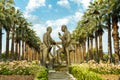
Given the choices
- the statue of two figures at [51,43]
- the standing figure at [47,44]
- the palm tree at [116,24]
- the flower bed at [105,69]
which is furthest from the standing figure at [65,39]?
the palm tree at [116,24]

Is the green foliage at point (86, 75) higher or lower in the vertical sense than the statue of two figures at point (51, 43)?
lower

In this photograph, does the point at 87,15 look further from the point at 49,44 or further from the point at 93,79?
the point at 93,79

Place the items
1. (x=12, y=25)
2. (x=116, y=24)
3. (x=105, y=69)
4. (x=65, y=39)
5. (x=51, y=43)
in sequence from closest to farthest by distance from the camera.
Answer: (x=105, y=69)
(x=65, y=39)
(x=51, y=43)
(x=116, y=24)
(x=12, y=25)

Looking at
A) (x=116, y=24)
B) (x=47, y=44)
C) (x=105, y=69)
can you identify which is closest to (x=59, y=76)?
(x=47, y=44)

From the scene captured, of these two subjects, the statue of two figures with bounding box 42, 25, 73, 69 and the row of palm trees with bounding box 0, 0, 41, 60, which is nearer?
the statue of two figures with bounding box 42, 25, 73, 69

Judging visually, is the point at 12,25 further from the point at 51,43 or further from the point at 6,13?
the point at 51,43

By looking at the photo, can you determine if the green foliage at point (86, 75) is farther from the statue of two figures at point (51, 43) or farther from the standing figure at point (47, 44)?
the standing figure at point (47, 44)

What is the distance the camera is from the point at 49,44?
26.0 meters

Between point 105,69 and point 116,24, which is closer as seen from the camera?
point 105,69

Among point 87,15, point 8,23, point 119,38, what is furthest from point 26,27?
point 119,38

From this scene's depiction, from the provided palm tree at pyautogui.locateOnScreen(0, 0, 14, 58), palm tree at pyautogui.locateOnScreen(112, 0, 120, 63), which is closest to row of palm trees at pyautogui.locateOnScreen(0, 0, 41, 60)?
palm tree at pyautogui.locateOnScreen(0, 0, 14, 58)

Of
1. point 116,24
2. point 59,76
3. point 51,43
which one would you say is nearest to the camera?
point 59,76

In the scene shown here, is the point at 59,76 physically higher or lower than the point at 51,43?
lower

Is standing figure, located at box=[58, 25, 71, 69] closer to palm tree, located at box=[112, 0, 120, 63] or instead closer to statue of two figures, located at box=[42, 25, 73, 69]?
statue of two figures, located at box=[42, 25, 73, 69]
